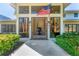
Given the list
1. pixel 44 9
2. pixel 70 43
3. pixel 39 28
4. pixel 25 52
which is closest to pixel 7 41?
pixel 25 52

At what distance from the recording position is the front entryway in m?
7.54

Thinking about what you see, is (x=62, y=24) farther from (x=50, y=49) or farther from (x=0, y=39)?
(x=0, y=39)

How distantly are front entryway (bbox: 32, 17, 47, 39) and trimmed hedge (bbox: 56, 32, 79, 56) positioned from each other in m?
0.21

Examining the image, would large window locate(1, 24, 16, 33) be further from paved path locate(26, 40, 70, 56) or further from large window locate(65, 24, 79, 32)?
large window locate(65, 24, 79, 32)

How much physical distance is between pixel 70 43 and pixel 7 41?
0.83m

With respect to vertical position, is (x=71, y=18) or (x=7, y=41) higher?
(x=71, y=18)

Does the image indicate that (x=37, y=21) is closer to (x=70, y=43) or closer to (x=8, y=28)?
(x=8, y=28)

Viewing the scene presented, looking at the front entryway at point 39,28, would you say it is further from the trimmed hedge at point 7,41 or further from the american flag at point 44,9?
the trimmed hedge at point 7,41

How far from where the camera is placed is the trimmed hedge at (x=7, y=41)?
7527 millimetres

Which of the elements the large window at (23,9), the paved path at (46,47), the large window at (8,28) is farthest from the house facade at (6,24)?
the paved path at (46,47)

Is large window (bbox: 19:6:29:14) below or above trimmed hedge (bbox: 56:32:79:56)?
above

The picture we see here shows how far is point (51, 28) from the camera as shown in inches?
299

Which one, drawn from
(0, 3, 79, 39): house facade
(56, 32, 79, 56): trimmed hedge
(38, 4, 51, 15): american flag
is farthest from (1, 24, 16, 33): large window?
(56, 32, 79, 56): trimmed hedge

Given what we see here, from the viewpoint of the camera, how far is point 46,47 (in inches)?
299
